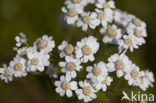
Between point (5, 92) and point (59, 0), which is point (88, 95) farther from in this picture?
point (59, 0)

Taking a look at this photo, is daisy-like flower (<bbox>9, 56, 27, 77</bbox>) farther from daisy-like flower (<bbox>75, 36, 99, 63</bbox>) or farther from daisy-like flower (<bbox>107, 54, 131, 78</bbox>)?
daisy-like flower (<bbox>107, 54, 131, 78</bbox>)

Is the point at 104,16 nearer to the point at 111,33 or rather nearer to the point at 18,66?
the point at 111,33

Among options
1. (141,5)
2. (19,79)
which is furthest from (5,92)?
(141,5)

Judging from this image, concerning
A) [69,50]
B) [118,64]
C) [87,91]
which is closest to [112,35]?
[118,64]

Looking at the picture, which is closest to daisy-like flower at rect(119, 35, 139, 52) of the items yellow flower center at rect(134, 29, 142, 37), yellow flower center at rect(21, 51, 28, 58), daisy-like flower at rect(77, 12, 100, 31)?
yellow flower center at rect(134, 29, 142, 37)

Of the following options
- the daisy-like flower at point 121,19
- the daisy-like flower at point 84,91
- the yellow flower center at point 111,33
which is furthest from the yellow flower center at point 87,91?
the daisy-like flower at point 121,19
